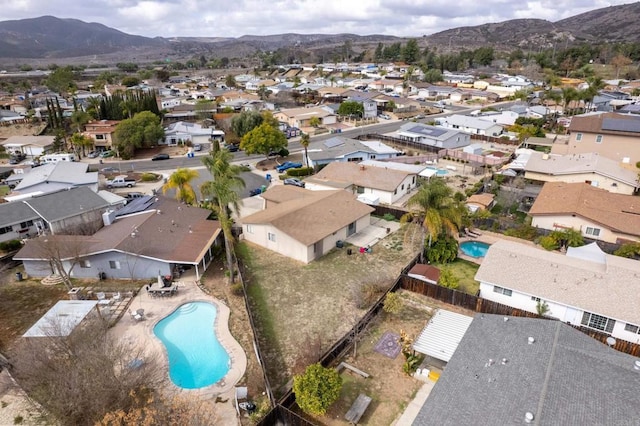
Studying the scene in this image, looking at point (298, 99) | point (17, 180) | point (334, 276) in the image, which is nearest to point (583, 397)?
point (334, 276)

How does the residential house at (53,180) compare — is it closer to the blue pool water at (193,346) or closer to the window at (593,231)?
the blue pool water at (193,346)

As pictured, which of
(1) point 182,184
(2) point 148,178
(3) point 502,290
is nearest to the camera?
(3) point 502,290

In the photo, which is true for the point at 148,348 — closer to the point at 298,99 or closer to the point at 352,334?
the point at 352,334

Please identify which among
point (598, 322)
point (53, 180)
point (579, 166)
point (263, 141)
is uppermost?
point (263, 141)

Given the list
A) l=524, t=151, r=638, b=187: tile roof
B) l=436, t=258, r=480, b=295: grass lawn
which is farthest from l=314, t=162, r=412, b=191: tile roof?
l=524, t=151, r=638, b=187: tile roof

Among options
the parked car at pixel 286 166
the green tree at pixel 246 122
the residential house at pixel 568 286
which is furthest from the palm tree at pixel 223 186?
the green tree at pixel 246 122

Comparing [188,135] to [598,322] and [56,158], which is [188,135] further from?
[598,322]

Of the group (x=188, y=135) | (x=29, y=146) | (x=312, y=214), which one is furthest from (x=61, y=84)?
(x=312, y=214)
